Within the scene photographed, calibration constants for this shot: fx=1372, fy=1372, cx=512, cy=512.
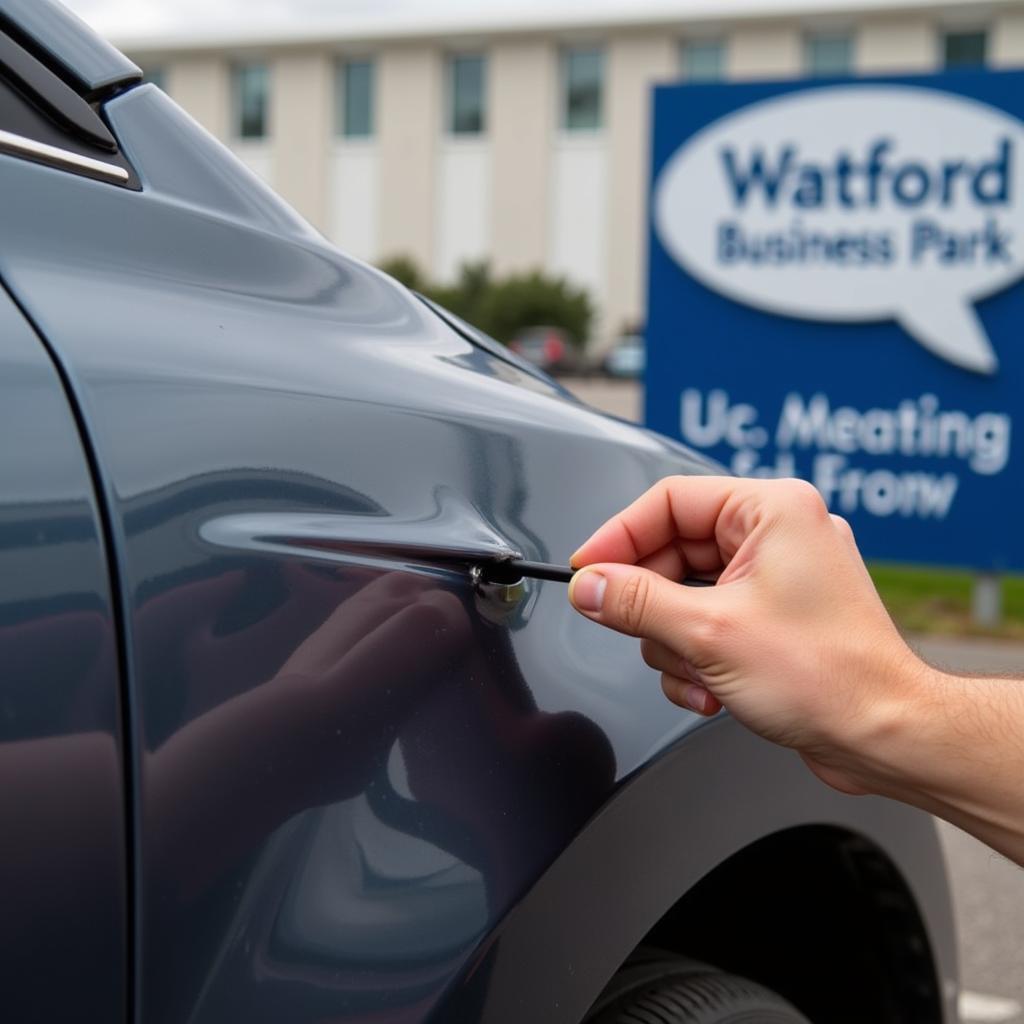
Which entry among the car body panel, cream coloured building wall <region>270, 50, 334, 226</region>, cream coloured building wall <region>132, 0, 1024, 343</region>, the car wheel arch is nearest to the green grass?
the car wheel arch

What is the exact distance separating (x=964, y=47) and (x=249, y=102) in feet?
64.0

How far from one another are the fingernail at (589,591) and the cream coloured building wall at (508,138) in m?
35.8

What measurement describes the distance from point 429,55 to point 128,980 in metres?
38.4

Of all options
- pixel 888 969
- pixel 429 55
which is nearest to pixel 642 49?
pixel 429 55

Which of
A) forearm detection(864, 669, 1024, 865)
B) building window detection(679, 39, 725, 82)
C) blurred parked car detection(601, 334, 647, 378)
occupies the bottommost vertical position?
blurred parked car detection(601, 334, 647, 378)

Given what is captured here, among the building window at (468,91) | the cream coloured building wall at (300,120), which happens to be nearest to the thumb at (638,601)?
the cream coloured building wall at (300,120)

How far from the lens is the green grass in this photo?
22.0 ft

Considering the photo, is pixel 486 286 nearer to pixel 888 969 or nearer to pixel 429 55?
pixel 429 55

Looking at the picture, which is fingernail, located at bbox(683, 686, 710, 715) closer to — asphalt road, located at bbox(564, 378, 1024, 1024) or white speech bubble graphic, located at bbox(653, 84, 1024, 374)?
asphalt road, located at bbox(564, 378, 1024, 1024)

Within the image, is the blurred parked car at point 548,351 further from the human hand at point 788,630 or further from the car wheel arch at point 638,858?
the human hand at point 788,630

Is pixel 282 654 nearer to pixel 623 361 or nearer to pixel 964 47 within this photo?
pixel 623 361

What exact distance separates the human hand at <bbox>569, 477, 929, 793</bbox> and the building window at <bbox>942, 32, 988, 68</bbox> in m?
38.1

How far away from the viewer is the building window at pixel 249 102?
38.5m

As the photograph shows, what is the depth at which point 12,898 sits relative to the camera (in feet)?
2.63
